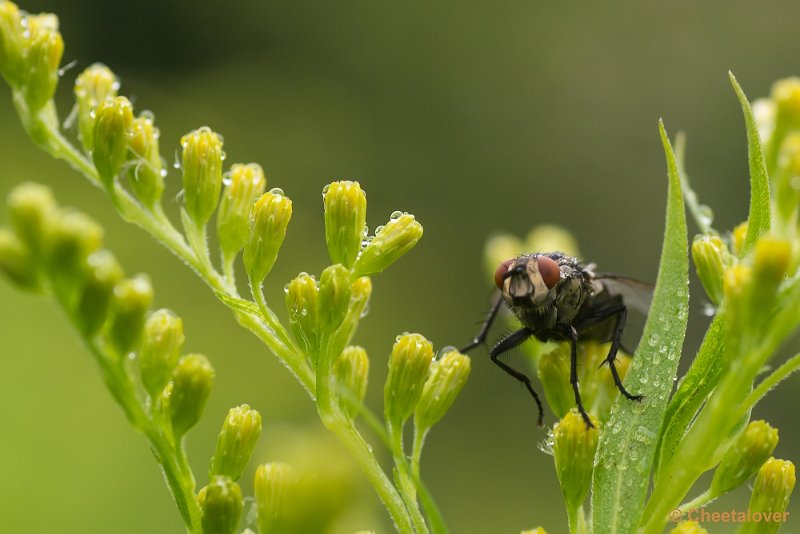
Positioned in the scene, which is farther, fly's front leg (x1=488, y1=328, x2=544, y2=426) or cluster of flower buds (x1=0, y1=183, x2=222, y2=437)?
fly's front leg (x1=488, y1=328, x2=544, y2=426)

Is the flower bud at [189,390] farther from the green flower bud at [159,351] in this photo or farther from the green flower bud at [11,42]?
the green flower bud at [11,42]

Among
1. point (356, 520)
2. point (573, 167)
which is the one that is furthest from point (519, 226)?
point (356, 520)

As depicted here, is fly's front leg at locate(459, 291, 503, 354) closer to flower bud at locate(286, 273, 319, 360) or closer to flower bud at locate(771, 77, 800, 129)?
flower bud at locate(286, 273, 319, 360)

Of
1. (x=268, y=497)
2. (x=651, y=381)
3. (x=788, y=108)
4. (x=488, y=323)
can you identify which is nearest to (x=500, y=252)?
(x=488, y=323)

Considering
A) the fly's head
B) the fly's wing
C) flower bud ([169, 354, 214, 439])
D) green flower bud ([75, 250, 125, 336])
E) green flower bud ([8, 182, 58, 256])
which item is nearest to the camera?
green flower bud ([8, 182, 58, 256])

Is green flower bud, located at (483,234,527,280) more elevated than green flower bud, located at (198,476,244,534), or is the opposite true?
green flower bud, located at (483,234,527,280)

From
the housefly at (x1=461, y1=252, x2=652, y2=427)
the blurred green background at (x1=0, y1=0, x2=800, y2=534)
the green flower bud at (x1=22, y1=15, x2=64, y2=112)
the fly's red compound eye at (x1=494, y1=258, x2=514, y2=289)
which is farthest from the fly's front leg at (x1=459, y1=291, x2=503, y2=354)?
the blurred green background at (x1=0, y1=0, x2=800, y2=534)
